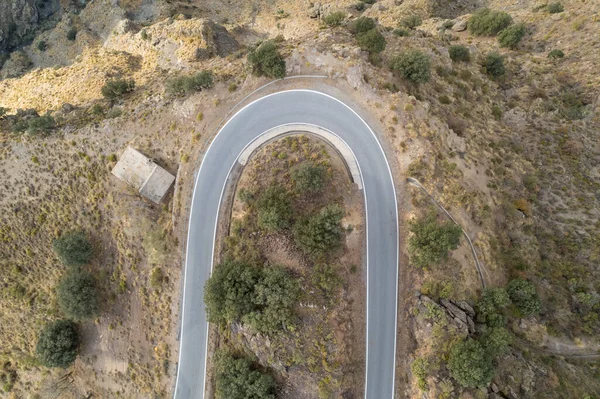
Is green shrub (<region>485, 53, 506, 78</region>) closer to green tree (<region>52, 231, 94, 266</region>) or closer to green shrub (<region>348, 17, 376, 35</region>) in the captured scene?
green shrub (<region>348, 17, 376, 35</region>)

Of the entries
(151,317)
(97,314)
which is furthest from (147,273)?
(97,314)

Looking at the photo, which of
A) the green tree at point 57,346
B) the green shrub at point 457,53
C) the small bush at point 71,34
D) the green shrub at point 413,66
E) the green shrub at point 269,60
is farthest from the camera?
the small bush at point 71,34

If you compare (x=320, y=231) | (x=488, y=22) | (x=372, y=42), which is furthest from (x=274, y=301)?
Answer: (x=488, y=22)

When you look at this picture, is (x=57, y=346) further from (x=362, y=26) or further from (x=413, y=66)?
(x=362, y=26)

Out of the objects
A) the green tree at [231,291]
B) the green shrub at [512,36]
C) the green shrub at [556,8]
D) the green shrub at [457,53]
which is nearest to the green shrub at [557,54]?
the green shrub at [512,36]

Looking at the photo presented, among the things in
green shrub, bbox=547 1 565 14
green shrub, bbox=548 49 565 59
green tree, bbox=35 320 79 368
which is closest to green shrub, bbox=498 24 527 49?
green shrub, bbox=547 1 565 14

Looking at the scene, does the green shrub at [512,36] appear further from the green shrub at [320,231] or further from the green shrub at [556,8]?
the green shrub at [320,231]
